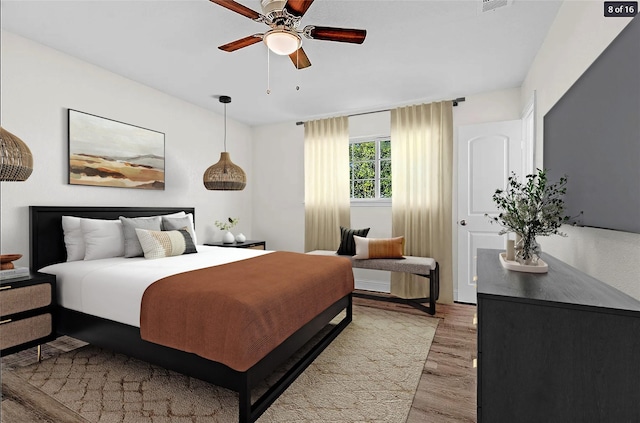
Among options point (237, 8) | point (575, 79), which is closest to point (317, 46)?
point (237, 8)

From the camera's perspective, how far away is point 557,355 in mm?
1125

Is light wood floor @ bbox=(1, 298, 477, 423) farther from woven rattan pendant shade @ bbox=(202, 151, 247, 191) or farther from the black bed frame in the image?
woven rattan pendant shade @ bbox=(202, 151, 247, 191)

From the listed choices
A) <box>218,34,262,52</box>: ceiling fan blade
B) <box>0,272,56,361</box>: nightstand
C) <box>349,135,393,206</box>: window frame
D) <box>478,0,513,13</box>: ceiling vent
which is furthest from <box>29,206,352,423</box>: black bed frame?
<box>478,0,513,13</box>: ceiling vent

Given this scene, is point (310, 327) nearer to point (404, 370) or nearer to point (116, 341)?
point (404, 370)

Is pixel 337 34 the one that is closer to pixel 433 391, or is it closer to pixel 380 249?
pixel 433 391

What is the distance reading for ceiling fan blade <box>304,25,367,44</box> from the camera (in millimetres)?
1918

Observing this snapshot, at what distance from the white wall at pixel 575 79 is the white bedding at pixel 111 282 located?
8.22 ft

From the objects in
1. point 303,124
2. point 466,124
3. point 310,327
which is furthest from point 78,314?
point 466,124

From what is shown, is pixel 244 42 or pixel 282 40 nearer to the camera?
pixel 282 40

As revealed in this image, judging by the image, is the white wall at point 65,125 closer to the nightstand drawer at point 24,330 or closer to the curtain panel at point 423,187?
the nightstand drawer at point 24,330

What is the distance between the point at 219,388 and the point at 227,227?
2.94 m

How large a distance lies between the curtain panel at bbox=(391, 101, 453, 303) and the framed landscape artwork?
3.07m

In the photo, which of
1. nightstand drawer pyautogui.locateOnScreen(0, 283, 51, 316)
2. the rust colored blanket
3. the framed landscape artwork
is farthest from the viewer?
the framed landscape artwork

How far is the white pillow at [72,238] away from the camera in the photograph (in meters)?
2.89
